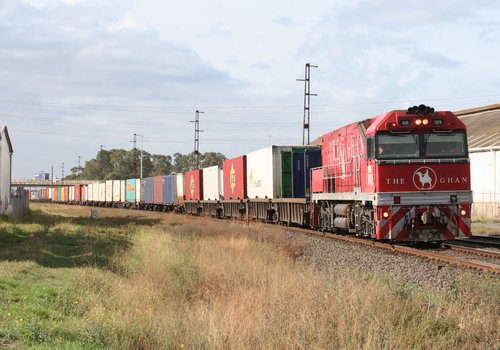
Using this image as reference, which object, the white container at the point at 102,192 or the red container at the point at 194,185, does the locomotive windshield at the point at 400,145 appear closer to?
the red container at the point at 194,185

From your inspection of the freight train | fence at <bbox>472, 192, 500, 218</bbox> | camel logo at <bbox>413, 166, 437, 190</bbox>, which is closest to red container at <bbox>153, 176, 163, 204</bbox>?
fence at <bbox>472, 192, 500, 218</bbox>

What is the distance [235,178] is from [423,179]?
19.2 meters

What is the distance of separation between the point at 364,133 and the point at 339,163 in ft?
9.34

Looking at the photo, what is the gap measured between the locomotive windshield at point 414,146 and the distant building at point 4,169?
22763 mm

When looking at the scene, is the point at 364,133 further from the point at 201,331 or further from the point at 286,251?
the point at 201,331

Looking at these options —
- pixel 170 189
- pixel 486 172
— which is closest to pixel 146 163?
pixel 170 189

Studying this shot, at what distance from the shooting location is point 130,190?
66.4 metres

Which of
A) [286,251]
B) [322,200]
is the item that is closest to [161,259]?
[286,251]

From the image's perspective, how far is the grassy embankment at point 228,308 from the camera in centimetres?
620

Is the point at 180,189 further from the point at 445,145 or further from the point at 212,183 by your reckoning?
the point at 445,145

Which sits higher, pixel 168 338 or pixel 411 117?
pixel 411 117

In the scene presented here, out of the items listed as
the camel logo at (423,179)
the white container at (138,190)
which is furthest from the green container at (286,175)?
the white container at (138,190)

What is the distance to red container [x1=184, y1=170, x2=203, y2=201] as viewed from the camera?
140 ft

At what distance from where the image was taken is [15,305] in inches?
351
